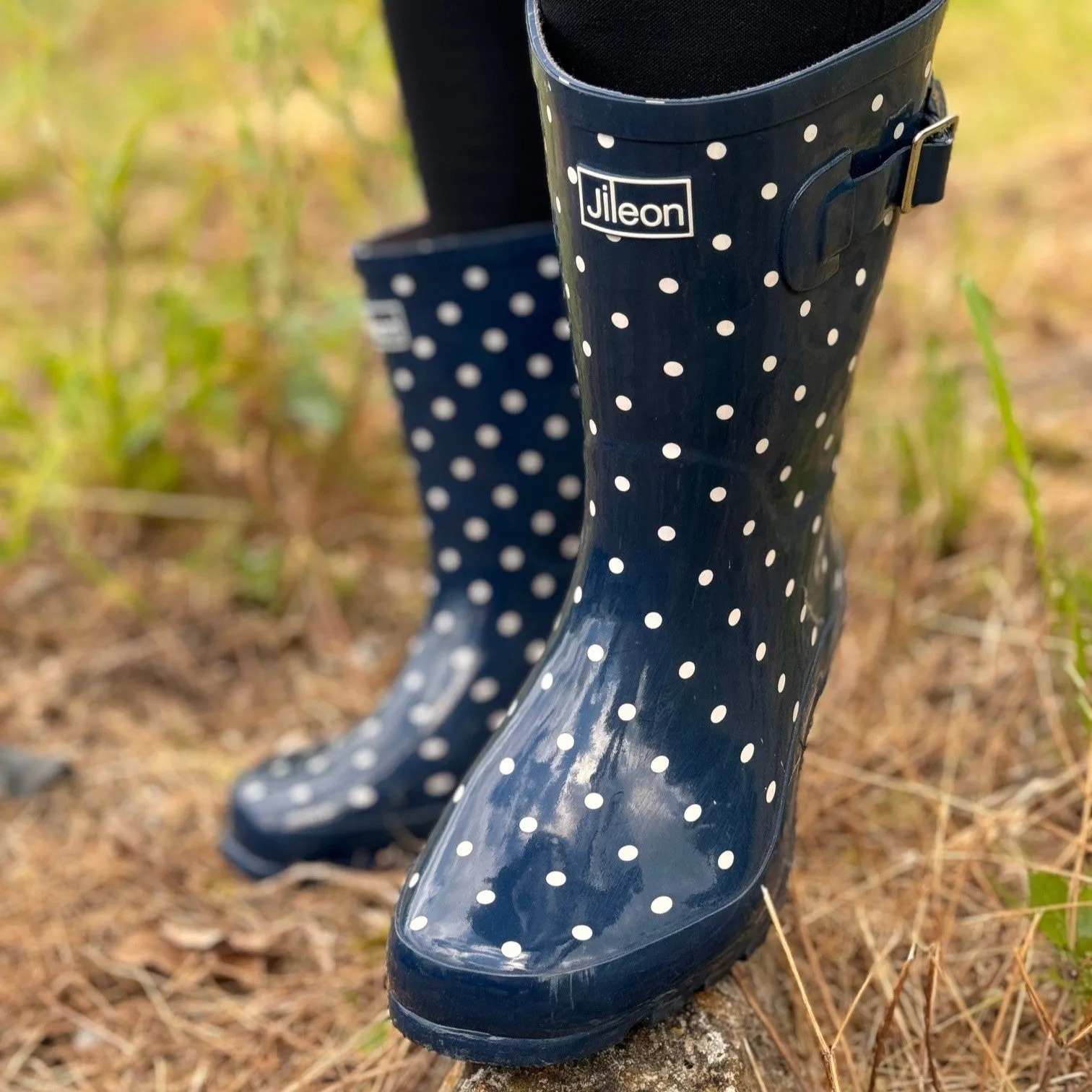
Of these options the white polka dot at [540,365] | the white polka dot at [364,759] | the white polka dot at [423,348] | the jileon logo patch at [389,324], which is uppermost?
the jileon logo patch at [389,324]

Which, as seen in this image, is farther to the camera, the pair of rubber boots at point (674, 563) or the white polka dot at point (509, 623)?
the white polka dot at point (509, 623)

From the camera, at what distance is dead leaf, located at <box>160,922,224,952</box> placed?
110 centimetres

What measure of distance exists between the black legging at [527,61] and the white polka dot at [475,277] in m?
0.05

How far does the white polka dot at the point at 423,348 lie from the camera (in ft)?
3.59

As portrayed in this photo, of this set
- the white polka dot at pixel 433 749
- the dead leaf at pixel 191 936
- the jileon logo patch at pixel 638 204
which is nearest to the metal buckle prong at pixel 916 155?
the jileon logo patch at pixel 638 204

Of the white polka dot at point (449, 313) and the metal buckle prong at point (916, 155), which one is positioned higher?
the metal buckle prong at point (916, 155)

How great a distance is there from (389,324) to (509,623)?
0.26 meters

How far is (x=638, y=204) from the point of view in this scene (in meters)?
0.71

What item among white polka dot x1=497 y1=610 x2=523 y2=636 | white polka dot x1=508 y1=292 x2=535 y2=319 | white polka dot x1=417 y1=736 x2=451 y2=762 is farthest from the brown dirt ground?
white polka dot x1=508 y1=292 x2=535 y2=319

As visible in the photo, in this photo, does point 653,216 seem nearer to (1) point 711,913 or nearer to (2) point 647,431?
(2) point 647,431

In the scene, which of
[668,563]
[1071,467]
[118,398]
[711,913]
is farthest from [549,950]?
[1071,467]

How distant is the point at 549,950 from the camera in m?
0.74

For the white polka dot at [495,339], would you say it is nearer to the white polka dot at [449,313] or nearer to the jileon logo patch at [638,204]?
the white polka dot at [449,313]

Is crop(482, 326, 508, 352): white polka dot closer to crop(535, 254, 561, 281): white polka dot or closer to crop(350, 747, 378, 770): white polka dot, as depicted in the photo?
crop(535, 254, 561, 281): white polka dot
